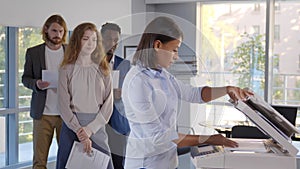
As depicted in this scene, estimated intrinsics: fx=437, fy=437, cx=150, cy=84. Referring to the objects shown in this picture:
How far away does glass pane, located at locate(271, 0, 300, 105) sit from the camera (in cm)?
508

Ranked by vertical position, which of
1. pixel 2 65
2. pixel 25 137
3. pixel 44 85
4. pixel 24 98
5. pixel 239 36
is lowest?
pixel 25 137

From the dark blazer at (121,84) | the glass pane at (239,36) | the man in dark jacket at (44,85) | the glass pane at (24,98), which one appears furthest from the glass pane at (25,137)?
the glass pane at (239,36)

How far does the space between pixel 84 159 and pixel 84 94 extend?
1.43 feet

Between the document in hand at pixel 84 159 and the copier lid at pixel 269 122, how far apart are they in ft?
4.80

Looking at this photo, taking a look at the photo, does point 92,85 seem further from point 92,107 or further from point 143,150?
point 143,150

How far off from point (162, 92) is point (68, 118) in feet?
4.05

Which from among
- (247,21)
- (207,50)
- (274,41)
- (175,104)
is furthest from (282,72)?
(175,104)

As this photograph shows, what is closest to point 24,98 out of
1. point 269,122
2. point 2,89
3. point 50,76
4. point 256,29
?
point 2,89

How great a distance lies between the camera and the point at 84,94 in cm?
271

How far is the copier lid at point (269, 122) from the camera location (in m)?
1.43

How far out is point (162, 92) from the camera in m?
1.67

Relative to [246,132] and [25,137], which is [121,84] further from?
[25,137]

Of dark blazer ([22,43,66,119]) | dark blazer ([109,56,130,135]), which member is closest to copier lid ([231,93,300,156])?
dark blazer ([109,56,130,135])

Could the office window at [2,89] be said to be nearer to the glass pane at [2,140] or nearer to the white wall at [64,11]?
the glass pane at [2,140]
